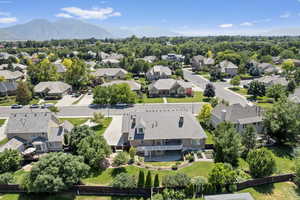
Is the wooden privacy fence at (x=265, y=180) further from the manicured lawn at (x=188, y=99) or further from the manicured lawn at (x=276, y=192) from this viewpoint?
the manicured lawn at (x=188, y=99)

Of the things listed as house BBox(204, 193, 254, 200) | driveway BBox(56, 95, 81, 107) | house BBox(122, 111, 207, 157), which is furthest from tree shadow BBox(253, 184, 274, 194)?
driveway BBox(56, 95, 81, 107)

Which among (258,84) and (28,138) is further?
(258,84)

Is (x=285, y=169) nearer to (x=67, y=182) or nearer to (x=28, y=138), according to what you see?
(x=67, y=182)

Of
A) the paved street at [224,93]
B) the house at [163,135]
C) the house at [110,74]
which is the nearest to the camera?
the house at [163,135]

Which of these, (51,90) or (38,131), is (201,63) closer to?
(51,90)

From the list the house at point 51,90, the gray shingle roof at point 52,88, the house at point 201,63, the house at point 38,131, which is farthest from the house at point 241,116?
the house at point 201,63

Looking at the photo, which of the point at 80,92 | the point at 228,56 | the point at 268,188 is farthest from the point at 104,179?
the point at 228,56
